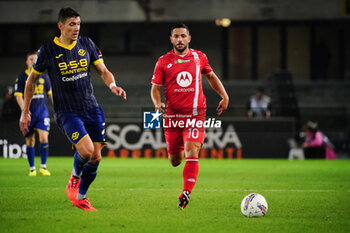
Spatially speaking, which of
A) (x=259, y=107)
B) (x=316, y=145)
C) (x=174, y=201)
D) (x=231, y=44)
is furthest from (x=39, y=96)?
(x=231, y=44)

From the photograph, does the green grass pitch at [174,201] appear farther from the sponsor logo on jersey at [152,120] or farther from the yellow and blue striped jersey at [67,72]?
the yellow and blue striped jersey at [67,72]

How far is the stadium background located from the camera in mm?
24406

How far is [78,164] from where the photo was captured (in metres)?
7.78

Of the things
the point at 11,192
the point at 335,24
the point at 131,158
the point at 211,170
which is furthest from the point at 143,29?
the point at 11,192

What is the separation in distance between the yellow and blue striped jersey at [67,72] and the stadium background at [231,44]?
47.4 feet

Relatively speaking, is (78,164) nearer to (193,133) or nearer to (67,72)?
(67,72)

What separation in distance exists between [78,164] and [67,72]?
3.59ft

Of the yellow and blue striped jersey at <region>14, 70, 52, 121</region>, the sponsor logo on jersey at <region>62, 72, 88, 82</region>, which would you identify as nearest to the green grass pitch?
the yellow and blue striped jersey at <region>14, 70, 52, 121</region>

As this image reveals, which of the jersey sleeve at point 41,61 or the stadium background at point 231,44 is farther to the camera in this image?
the stadium background at point 231,44

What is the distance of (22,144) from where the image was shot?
1930 cm

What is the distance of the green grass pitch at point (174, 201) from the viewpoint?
6621mm

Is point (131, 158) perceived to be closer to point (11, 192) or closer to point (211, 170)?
point (211, 170)

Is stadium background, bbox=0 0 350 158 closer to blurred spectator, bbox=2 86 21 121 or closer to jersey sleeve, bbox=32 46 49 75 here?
blurred spectator, bbox=2 86 21 121

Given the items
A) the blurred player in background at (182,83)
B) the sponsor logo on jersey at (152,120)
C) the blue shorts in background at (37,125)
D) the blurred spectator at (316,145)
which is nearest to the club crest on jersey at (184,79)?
the blurred player in background at (182,83)
